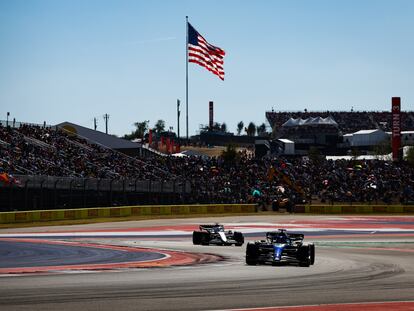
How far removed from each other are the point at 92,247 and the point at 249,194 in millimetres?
39193

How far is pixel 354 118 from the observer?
157m

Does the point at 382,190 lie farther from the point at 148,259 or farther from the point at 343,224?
the point at 148,259

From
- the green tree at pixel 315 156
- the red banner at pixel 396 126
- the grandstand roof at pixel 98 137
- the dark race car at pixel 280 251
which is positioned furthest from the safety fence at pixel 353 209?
the dark race car at pixel 280 251

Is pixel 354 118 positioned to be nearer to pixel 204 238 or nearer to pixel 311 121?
pixel 311 121

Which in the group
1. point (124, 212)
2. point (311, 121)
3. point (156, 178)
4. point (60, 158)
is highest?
Answer: point (311, 121)

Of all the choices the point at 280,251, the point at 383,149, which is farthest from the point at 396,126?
the point at 280,251

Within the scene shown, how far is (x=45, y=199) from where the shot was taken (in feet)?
159

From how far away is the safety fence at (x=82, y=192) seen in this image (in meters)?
46.7

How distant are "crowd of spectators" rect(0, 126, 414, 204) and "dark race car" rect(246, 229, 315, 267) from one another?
36049 millimetres

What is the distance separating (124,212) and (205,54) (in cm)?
1825

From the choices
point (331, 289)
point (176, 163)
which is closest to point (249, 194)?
point (176, 163)

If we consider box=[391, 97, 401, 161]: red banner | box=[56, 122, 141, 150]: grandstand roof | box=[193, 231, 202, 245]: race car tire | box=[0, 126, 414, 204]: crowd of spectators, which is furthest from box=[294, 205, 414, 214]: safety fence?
box=[193, 231, 202, 245]: race car tire

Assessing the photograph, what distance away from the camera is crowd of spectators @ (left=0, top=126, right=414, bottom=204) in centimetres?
6206

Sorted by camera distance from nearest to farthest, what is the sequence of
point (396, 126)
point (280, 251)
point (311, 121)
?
point (280, 251), point (396, 126), point (311, 121)
